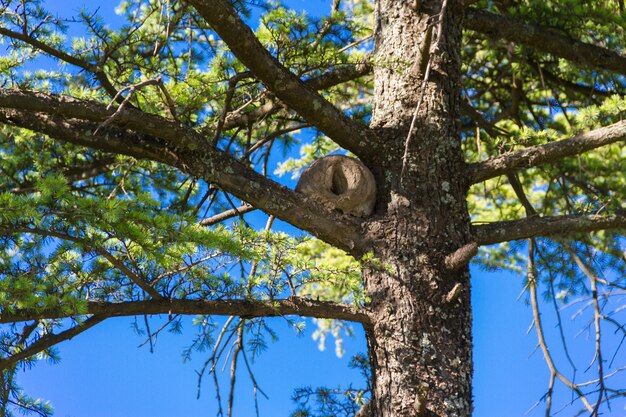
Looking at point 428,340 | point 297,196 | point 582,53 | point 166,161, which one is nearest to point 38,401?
point 166,161

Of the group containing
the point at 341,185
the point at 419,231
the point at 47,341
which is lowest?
the point at 47,341

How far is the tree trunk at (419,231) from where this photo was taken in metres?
3.60

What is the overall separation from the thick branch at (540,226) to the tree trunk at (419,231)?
0.57 ft

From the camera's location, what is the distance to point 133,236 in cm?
308

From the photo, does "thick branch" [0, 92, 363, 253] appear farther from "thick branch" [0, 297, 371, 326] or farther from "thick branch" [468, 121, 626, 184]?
"thick branch" [468, 121, 626, 184]

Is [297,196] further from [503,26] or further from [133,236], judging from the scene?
[503,26]

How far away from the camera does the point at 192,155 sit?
3676 millimetres

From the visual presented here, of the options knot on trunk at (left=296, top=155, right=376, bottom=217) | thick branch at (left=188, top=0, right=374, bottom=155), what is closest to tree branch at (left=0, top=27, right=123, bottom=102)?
thick branch at (left=188, top=0, right=374, bottom=155)

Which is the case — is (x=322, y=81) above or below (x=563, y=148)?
above

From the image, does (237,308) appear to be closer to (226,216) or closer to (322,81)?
(226,216)

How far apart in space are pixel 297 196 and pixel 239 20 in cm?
96

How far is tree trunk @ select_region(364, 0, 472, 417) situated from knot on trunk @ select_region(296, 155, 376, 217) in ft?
0.36

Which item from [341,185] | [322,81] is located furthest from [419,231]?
[322,81]

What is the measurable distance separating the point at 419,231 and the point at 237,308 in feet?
3.50
